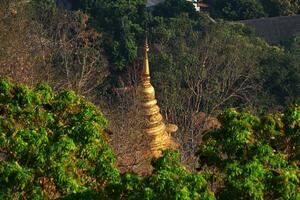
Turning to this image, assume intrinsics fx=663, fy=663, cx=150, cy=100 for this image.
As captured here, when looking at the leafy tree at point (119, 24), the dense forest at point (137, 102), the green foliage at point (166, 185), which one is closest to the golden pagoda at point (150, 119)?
the dense forest at point (137, 102)

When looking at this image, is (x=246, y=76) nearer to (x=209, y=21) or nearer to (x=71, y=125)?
(x=209, y=21)

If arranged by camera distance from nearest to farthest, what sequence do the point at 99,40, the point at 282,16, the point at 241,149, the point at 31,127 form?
the point at 241,149
the point at 31,127
the point at 99,40
the point at 282,16

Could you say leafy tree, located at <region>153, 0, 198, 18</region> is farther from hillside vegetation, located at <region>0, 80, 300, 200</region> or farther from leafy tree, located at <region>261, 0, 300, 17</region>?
hillside vegetation, located at <region>0, 80, 300, 200</region>

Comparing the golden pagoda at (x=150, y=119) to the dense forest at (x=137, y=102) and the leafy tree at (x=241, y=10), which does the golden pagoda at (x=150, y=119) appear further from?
the leafy tree at (x=241, y=10)

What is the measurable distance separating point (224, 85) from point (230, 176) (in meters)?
14.3

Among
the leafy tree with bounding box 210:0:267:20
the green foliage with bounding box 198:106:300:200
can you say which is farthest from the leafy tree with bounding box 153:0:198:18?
the green foliage with bounding box 198:106:300:200

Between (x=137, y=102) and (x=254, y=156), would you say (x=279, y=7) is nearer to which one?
(x=137, y=102)

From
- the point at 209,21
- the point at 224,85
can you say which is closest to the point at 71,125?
the point at 224,85

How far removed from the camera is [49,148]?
8.00 meters

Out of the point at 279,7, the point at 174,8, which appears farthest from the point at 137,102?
the point at 279,7

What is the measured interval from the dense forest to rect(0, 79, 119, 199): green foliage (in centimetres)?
2

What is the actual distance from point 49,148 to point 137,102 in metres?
8.46

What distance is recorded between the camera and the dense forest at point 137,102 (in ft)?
25.4

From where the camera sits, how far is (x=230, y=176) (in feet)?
25.3
